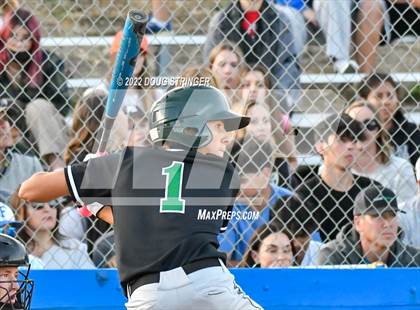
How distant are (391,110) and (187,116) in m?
2.51

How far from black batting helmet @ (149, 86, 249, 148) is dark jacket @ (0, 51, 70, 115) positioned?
1.75 m

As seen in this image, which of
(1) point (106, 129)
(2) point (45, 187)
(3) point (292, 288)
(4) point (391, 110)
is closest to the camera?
(2) point (45, 187)

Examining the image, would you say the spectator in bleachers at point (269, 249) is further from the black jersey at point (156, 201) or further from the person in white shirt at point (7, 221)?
the black jersey at point (156, 201)

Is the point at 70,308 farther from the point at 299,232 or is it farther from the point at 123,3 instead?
the point at 123,3

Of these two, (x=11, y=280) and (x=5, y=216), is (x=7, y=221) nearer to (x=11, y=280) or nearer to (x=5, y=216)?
(x=5, y=216)

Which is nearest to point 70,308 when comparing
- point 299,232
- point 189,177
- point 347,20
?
point 299,232

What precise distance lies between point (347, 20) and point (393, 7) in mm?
309

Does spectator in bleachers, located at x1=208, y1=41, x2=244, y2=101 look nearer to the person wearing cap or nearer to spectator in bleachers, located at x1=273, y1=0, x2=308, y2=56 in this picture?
spectator in bleachers, located at x1=273, y1=0, x2=308, y2=56

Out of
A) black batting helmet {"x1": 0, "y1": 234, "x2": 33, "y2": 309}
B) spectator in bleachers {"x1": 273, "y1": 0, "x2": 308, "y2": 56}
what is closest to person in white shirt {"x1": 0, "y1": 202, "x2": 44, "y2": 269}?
black batting helmet {"x1": 0, "y1": 234, "x2": 33, "y2": 309}

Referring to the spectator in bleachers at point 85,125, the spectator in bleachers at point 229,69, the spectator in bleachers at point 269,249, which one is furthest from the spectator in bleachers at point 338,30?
the spectator in bleachers at point 85,125

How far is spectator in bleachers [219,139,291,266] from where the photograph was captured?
6297mm

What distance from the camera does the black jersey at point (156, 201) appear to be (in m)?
4.45

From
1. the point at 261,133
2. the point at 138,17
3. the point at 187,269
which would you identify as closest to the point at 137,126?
the point at 261,133

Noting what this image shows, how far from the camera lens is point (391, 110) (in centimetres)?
681
